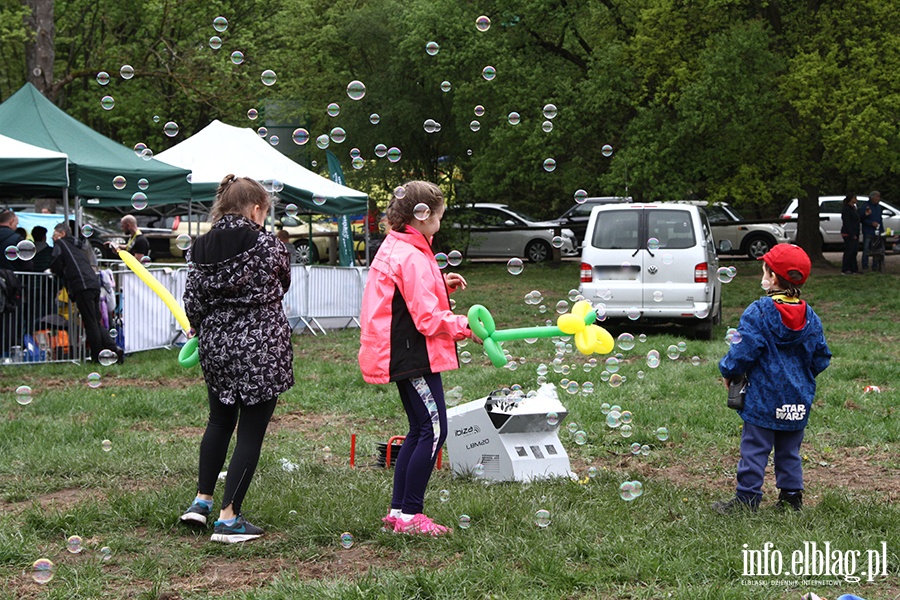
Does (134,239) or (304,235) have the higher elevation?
(304,235)

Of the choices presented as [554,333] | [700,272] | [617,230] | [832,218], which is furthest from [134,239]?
[832,218]

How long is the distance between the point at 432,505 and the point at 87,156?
28.8 feet

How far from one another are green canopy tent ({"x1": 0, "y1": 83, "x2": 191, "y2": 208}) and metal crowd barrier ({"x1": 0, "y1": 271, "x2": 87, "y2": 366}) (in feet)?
3.94

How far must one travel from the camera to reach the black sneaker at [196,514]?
4816 mm

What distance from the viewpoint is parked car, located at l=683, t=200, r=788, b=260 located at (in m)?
26.7

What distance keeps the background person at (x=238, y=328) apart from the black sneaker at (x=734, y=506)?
220cm

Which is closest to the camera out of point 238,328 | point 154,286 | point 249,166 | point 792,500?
point 238,328

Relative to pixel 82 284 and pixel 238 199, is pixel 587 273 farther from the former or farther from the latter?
pixel 238 199

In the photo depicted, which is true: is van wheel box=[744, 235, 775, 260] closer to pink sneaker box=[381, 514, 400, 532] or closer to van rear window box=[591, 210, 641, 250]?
van rear window box=[591, 210, 641, 250]

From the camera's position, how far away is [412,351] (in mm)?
4637

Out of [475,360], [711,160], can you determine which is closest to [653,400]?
[475,360]

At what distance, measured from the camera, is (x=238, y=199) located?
4.75 m

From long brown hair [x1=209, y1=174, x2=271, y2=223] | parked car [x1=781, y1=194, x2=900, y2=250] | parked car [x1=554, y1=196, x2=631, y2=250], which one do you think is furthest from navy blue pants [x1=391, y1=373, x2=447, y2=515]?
parked car [x1=781, y1=194, x2=900, y2=250]

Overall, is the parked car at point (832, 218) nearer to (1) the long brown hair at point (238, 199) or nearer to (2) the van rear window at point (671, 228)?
(2) the van rear window at point (671, 228)
